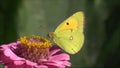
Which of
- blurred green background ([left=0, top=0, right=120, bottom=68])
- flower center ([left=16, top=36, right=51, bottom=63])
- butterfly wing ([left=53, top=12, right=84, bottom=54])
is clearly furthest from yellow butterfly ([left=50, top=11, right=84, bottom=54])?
blurred green background ([left=0, top=0, right=120, bottom=68])

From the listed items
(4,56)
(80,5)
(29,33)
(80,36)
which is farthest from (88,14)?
(4,56)

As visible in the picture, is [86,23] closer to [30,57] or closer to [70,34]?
[70,34]

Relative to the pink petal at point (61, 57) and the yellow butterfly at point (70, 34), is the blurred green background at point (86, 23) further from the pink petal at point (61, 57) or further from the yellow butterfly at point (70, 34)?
the pink petal at point (61, 57)

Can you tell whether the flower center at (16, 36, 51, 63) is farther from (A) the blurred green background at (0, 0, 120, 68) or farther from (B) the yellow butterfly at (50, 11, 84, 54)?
(A) the blurred green background at (0, 0, 120, 68)

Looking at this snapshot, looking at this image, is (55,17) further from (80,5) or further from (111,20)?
(111,20)

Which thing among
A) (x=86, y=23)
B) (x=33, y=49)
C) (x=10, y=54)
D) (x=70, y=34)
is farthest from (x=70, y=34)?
(x=86, y=23)
